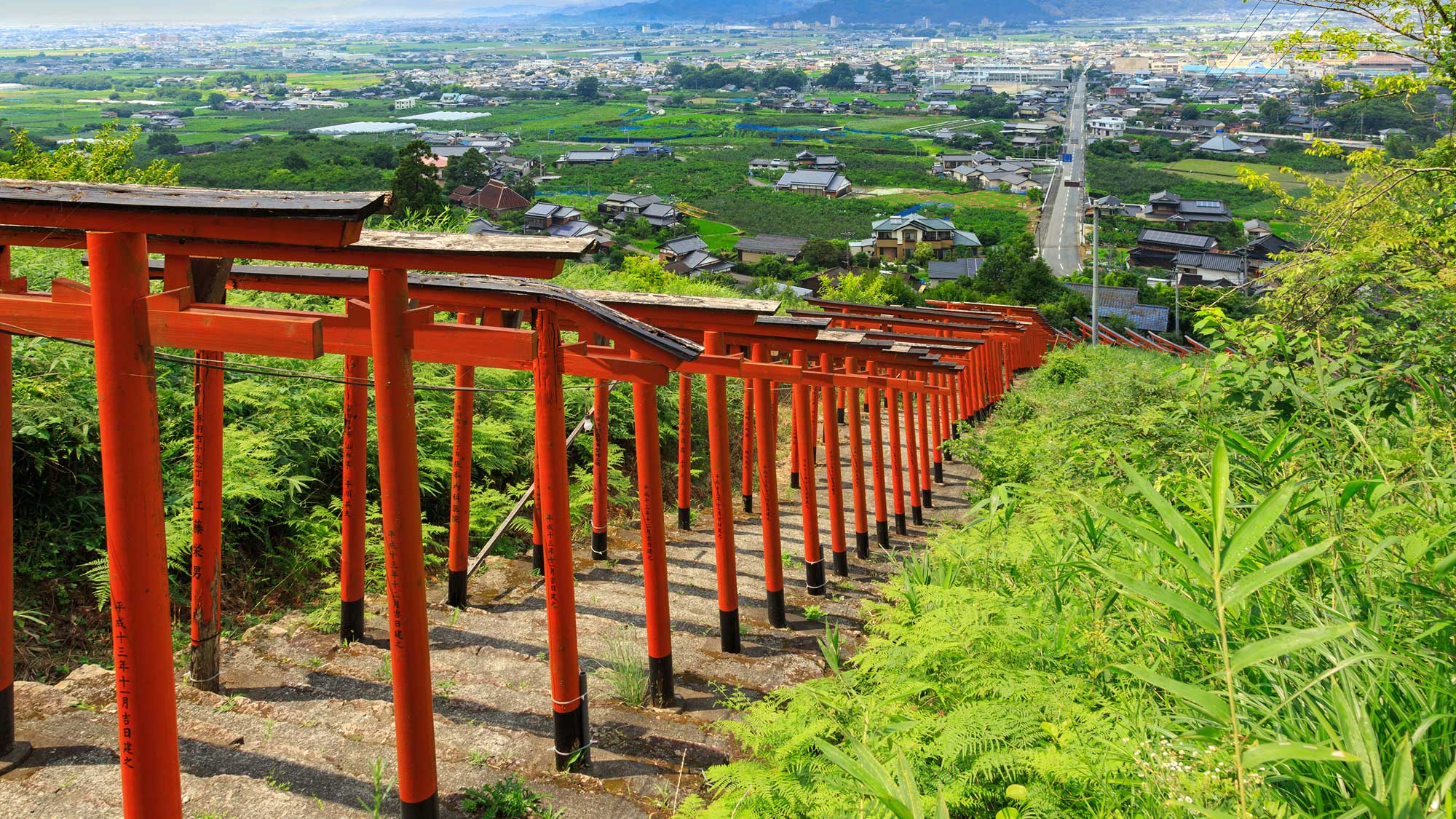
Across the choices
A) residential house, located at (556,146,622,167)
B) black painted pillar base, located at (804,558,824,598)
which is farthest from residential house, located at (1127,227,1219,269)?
black painted pillar base, located at (804,558,824,598)

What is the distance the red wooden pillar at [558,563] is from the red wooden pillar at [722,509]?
1.96m

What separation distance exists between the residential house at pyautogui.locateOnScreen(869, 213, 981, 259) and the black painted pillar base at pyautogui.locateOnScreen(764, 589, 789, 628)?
5434 cm

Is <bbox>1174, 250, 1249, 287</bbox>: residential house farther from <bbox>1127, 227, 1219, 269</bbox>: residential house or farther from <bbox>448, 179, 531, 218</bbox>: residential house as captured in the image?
<bbox>448, 179, 531, 218</bbox>: residential house

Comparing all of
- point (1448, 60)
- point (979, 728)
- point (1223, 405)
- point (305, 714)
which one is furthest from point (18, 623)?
point (1448, 60)

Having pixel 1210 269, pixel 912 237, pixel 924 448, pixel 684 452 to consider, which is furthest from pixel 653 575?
pixel 912 237

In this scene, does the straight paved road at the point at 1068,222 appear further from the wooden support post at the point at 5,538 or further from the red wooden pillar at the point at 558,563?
the wooden support post at the point at 5,538

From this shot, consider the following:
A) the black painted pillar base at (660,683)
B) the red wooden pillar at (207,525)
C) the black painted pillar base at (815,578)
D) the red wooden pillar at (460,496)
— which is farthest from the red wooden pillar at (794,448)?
the red wooden pillar at (207,525)

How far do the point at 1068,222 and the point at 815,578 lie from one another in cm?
7012

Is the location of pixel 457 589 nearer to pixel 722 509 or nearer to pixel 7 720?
pixel 722 509

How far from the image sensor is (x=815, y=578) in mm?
8859

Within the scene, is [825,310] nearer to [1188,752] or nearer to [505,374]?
[505,374]

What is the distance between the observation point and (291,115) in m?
90.1

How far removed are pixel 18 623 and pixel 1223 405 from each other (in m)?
6.99

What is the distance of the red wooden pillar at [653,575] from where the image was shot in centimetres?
601
